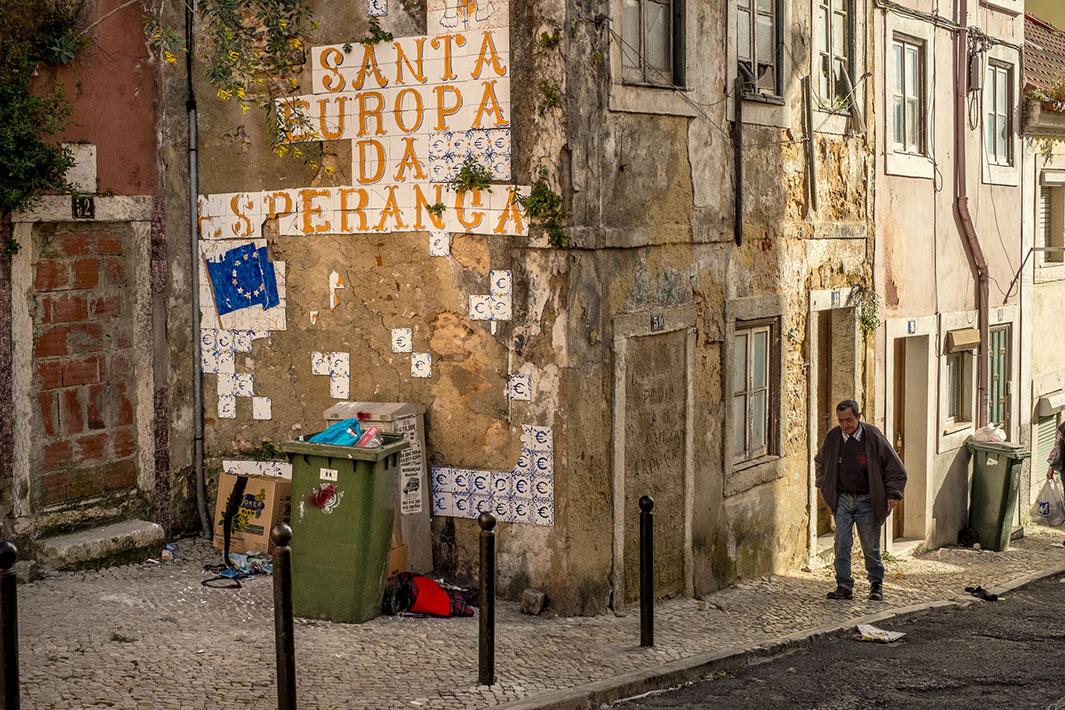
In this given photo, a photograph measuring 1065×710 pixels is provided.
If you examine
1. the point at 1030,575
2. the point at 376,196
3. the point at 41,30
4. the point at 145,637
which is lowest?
the point at 1030,575

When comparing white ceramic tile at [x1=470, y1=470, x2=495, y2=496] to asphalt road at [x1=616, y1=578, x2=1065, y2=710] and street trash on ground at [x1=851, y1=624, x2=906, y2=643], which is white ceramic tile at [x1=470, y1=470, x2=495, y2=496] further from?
street trash on ground at [x1=851, y1=624, x2=906, y2=643]

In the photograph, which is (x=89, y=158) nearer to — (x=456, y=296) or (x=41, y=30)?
(x=41, y=30)

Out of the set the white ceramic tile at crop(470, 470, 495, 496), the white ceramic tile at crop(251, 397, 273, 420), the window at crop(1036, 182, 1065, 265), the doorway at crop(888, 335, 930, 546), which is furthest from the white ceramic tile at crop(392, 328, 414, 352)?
the window at crop(1036, 182, 1065, 265)

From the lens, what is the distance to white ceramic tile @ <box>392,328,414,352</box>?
9.42 metres

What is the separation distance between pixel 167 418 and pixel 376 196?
2328 millimetres

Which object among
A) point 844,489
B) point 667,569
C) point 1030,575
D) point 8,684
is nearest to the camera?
point 8,684

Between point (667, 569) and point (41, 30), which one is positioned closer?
point (41, 30)

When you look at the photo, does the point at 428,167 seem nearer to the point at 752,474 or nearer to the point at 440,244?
the point at 440,244

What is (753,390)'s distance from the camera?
37.2 ft

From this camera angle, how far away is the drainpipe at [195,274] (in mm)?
Result: 10109

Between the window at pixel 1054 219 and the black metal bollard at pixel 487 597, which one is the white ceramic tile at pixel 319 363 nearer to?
the black metal bollard at pixel 487 597

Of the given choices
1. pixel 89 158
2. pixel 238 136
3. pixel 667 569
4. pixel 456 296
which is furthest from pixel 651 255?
pixel 89 158

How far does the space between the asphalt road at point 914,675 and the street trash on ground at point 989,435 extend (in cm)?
516

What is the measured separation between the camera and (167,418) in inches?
399
